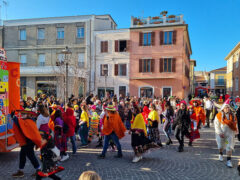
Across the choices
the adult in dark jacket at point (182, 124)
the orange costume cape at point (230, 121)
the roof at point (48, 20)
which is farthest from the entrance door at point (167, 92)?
the orange costume cape at point (230, 121)

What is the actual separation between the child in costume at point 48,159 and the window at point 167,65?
20.9 metres

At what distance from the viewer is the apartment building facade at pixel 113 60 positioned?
24.7m

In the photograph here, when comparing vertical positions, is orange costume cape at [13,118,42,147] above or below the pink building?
below

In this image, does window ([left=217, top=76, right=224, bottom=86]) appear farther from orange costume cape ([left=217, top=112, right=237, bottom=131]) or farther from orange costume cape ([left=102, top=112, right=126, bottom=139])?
orange costume cape ([left=102, top=112, right=126, bottom=139])

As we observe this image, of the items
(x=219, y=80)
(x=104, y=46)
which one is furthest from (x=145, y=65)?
(x=219, y=80)

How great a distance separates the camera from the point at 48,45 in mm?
25984

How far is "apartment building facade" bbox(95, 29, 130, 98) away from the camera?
24.7 metres

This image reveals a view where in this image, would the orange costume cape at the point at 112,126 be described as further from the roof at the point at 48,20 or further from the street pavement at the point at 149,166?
the roof at the point at 48,20

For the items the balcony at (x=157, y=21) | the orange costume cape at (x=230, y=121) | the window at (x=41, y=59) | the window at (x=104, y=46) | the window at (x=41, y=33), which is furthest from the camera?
the window at (x=41, y=59)

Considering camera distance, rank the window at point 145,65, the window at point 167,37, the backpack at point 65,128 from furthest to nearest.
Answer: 1. the window at point 145,65
2. the window at point 167,37
3. the backpack at point 65,128

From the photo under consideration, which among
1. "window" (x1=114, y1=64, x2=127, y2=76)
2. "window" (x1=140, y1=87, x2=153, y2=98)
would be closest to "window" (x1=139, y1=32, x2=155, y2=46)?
"window" (x1=114, y1=64, x2=127, y2=76)

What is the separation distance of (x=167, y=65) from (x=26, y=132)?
20963mm

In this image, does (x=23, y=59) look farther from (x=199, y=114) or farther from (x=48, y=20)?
(x=199, y=114)

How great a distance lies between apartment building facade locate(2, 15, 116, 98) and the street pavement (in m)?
18.7
